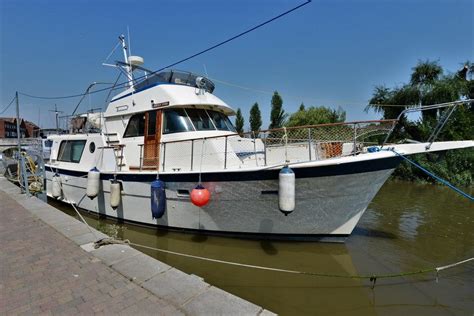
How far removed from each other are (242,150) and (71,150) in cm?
591

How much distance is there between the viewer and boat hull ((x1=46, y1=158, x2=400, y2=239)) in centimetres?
495

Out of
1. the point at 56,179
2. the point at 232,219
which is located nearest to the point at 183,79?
the point at 232,219

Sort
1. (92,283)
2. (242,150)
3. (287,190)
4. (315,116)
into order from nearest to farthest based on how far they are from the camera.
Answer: (92,283), (287,190), (242,150), (315,116)

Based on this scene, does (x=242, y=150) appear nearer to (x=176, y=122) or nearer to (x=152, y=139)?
(x=176, y=122)

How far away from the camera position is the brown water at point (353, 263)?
3801 millimetres

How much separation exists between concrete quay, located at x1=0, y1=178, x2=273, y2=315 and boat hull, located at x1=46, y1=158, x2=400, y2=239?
6.17 feet

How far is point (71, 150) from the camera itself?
29.0 ft

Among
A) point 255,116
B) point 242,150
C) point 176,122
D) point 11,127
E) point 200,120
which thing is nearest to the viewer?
point 176,122

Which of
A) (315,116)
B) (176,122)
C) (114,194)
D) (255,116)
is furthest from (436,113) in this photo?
(255,116)

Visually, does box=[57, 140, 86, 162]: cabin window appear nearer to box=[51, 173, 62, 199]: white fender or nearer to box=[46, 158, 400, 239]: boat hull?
box=[51, 173, 62, 199]: white fender

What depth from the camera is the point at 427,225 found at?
7219 millimetres

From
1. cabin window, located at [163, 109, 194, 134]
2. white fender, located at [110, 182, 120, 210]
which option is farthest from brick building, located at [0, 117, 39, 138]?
cabin window, located at [163, 109, 194, 134]

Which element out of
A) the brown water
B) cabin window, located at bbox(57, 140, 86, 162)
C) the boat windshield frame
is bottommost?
the brown water

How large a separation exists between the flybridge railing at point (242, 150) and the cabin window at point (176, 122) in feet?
1.24
